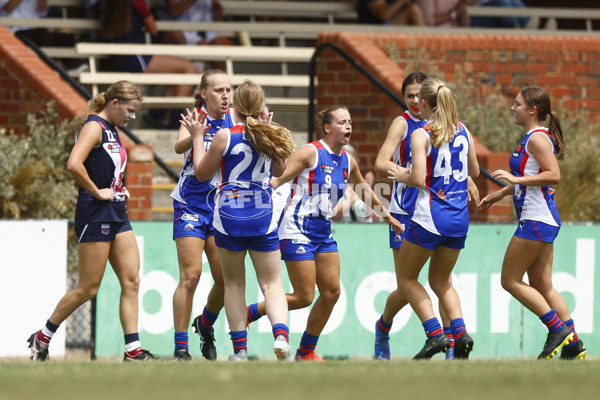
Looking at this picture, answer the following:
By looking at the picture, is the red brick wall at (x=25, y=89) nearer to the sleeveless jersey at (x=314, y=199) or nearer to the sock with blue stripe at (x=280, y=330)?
the sleeveless jersey at (x=314, y=199)

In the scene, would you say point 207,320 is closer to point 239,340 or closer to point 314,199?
point 239,340

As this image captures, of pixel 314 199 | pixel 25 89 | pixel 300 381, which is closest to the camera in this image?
pixel 300 381

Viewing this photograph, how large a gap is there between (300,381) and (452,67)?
8529 millimetres

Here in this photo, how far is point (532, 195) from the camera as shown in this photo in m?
7.77

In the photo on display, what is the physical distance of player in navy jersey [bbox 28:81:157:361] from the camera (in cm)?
755

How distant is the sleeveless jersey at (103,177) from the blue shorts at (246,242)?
0.87m

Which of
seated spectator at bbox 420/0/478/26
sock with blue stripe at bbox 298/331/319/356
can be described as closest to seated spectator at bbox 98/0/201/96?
seated spectator at bbox 420/0/478/26

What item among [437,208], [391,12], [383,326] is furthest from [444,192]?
[391,12]

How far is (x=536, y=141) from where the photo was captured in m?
7.66

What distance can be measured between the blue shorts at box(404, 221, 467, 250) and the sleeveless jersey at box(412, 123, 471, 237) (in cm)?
3

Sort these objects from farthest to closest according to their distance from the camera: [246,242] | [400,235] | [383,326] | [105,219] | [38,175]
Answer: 1. [38,175]
2. [383,326]
3. [400,235]
4. [105,219]
5. [246,242]

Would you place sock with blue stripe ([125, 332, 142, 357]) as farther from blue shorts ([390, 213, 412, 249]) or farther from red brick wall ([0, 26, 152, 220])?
red brick wall ([0, 26, 152, 220])

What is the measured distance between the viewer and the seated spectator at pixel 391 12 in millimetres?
15422

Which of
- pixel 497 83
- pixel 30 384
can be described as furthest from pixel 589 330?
pixel 30 384
